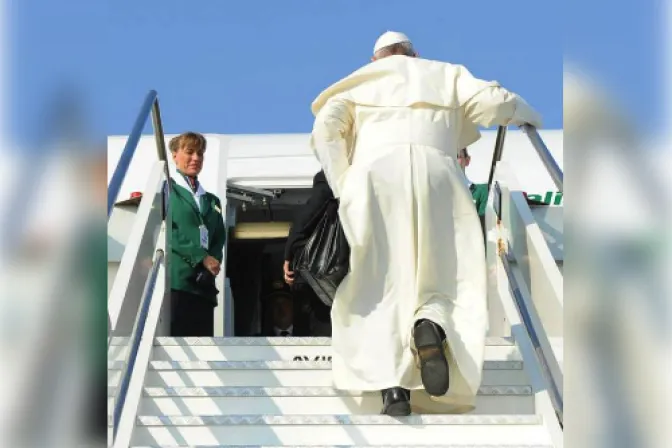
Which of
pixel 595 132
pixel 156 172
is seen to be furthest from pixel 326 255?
pixel 595 132

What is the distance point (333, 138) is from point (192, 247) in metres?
1.90

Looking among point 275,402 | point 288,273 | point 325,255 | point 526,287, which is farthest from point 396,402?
point 526,287

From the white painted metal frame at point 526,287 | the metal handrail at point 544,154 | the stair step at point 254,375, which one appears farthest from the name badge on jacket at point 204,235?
the metal handrail at point 544,154

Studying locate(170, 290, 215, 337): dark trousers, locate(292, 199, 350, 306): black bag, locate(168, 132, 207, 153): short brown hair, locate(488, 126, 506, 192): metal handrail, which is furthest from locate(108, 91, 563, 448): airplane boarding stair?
locate(168, 132, 207, 153): short brown hair

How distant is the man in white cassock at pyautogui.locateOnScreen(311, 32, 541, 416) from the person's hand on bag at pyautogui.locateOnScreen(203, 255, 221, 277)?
1753 millimetres

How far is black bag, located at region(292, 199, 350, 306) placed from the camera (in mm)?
4496

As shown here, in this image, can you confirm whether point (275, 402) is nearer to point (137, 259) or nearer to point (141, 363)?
point (141, 363)

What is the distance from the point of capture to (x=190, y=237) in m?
6.50

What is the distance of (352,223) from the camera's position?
4.53 meters

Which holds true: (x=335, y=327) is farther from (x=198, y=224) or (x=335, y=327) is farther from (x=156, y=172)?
(x=198, y=224)

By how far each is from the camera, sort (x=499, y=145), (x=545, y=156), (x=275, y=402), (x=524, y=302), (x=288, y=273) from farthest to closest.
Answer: (x=499, y=145) → (x=524, y=302) → (x=288, y=273) → (x=545, y=156) → (x=275, y=402)

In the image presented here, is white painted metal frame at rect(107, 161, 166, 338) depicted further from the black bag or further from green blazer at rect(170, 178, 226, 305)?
the black bag

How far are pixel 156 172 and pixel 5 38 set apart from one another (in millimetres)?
4886

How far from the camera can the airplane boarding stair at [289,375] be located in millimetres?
4074
